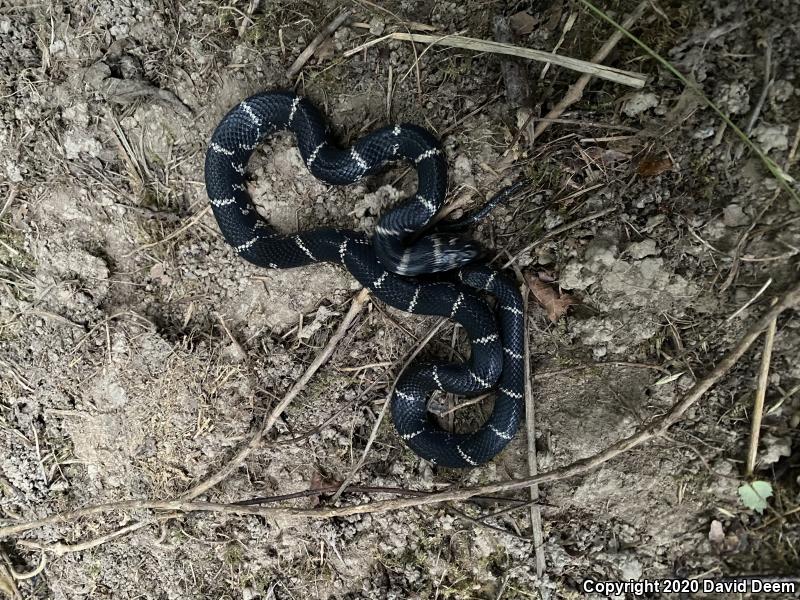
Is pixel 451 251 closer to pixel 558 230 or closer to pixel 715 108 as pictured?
pixel 558 230

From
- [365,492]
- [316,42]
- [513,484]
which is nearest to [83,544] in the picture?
[365,492]

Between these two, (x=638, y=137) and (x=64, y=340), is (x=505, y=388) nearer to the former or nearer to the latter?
(x=638, y=137)

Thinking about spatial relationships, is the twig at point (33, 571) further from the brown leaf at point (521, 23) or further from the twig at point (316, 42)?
the brown leaf at point (521, 23)

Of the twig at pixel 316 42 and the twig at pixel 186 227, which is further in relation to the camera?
the twig at pixel 186 227

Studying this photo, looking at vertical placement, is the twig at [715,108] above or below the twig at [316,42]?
below

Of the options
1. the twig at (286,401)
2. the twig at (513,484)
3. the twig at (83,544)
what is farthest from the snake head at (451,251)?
the twig at (83,544)


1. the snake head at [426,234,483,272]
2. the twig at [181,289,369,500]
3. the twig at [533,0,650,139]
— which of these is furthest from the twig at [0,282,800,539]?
the twig at [533,0,650,139]

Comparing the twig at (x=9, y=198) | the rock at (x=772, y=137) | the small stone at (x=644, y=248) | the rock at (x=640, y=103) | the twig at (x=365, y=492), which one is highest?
the rock at (x=640, y=103)

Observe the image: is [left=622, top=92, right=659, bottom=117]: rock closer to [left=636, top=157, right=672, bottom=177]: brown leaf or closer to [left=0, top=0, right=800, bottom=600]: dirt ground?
[left=0, top=0, right=800, bottom=600]: dirt ground
